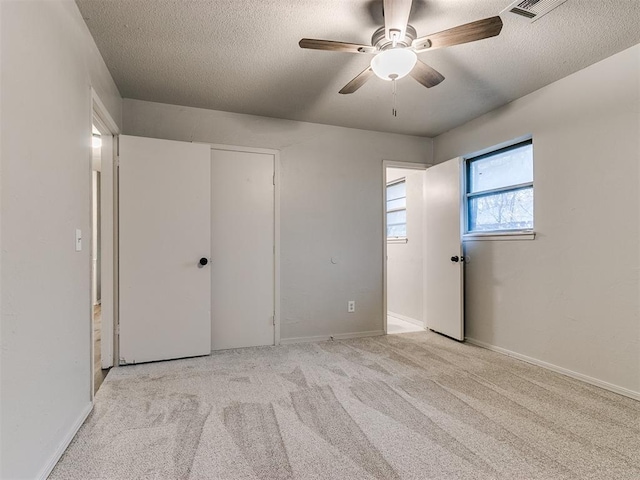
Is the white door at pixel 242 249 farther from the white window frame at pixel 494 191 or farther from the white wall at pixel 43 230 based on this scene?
the white window frame at pixel 494 191

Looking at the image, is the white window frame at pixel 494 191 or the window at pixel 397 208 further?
the window at pixel 397 208

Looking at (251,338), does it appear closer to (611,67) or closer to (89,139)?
(89,139)

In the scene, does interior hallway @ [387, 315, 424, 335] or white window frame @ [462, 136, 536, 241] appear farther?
interior hallway @ [387, 315, 424, 335]

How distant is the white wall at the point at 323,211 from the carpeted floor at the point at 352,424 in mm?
836

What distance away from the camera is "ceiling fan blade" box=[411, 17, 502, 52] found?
5.26 ft

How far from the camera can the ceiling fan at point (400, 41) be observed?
163 centimetres

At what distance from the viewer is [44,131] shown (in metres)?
1.50

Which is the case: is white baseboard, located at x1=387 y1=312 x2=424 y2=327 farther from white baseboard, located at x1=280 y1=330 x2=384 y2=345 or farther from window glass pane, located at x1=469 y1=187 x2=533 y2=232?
window glass pane, located at x1=469 y1=187 x2=533 y2=232

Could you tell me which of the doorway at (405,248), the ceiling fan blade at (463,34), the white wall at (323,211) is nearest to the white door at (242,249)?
the white wall at (323,211)

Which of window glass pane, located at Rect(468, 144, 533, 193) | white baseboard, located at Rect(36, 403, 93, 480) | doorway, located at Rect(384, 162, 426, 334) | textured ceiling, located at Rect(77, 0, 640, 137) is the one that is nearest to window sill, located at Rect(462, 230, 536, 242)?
window glass pane, located at Rect(468, 144, 533, 193)

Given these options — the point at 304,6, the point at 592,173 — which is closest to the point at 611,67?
the point at 592,173

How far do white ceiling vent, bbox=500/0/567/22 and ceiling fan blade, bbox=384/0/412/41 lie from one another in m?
0.63

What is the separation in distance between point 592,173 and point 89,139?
137 inches

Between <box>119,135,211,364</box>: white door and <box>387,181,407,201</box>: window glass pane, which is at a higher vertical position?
<box>387,181,407,201</box>: window glass pane
